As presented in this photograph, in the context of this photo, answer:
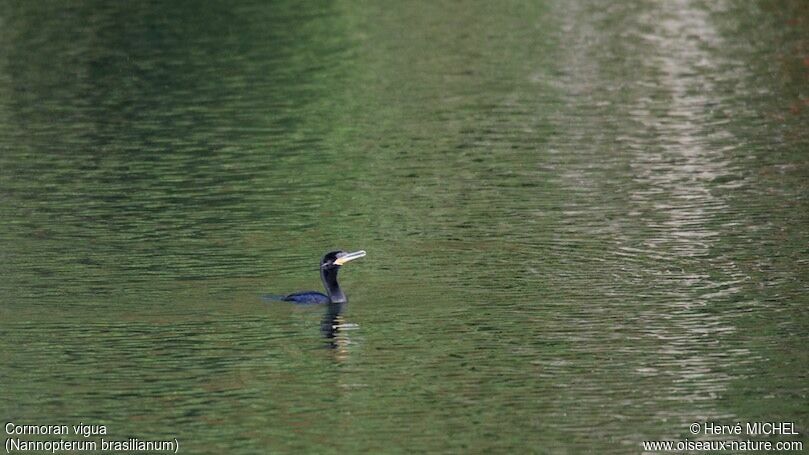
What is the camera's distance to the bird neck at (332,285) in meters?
22.4

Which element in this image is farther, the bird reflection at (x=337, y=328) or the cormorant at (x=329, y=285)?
the cormorant at (x=329, y=285)

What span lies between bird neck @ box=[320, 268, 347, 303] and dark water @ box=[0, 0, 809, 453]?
34cm

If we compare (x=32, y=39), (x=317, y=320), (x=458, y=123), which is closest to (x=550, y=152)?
(x=458, y=123)

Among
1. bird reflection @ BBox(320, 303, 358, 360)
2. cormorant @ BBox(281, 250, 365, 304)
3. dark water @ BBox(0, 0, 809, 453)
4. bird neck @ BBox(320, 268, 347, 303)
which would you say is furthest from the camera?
bird neck @ BBox(320, 268, 347, 303)

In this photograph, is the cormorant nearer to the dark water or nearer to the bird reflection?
the bird reflection

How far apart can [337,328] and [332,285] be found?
1169mm

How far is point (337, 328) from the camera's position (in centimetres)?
2142

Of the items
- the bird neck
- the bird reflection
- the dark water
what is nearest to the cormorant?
the bird neck

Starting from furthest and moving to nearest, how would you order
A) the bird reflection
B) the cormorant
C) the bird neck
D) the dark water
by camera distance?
the bird neck, the cormorant, the bird reflection, the dark water

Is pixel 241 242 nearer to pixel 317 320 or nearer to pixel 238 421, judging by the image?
pixel 317 320

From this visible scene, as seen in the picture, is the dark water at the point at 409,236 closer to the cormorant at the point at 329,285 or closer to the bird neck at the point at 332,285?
the cormorant at the point at 329,285

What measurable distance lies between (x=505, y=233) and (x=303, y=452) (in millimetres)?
10045

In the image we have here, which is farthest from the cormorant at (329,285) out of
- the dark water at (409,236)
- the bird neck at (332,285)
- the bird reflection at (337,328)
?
the dark water at (409,236)

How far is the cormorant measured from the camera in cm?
2214
